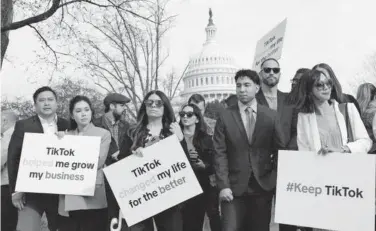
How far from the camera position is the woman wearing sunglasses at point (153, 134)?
3.93 meters

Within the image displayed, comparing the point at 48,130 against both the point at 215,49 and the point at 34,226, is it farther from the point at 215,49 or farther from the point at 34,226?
the point at 215,49

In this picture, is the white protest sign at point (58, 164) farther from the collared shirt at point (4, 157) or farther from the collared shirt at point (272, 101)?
the collared shirt at point (272, 101)

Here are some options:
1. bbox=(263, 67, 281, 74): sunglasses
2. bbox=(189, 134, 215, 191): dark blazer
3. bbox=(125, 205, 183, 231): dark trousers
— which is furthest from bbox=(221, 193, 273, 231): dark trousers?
bbox=(263, 67, 281, 74): sunglasses

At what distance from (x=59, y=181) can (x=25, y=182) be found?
1.00 ft

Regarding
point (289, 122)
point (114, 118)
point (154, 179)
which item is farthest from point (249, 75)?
point (114, 118)

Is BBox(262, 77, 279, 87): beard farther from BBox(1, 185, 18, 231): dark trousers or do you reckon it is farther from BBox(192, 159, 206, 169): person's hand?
BBox(1, 185, 18, 231): dark trousers

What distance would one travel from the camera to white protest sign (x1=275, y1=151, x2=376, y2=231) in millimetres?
3229

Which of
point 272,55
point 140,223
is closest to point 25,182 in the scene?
point 140,223

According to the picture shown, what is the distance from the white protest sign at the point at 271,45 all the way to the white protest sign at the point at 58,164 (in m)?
3.08

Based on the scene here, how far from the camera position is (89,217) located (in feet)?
13.7

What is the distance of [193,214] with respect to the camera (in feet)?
16.3

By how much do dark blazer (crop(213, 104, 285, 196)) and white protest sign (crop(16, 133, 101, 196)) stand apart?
3.84 ft

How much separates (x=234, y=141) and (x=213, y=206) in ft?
5.14

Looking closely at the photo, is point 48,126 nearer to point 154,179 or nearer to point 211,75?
point 154,179
